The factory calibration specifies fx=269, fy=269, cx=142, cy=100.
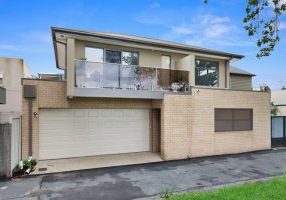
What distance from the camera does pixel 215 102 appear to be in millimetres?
14852

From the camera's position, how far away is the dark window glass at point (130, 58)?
14509 mm

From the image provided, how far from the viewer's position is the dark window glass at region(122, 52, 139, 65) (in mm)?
14509

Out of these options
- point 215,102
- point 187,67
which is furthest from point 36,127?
point 215,102

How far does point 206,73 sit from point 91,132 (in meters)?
7.91

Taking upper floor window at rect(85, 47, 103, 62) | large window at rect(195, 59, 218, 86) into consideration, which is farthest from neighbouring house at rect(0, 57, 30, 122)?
large window at rect(195, 59, 218, 86)

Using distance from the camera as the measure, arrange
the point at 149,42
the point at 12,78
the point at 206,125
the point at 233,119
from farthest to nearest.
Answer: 1. the point at 12,78
2. the point at 233,119
3. the point at 206,125
4. the point at 149,42

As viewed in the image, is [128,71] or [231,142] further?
[231,142]

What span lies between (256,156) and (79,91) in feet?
32.7

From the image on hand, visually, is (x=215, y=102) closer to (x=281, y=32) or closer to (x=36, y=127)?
(x=281, y=32)

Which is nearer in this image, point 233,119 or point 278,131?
point 233,119

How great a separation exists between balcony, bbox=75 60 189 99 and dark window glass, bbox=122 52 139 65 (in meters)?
1.52

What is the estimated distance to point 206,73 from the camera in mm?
16641

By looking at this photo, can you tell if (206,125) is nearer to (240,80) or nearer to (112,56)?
(112,56)

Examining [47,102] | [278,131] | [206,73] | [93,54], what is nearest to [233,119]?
[206,73]
